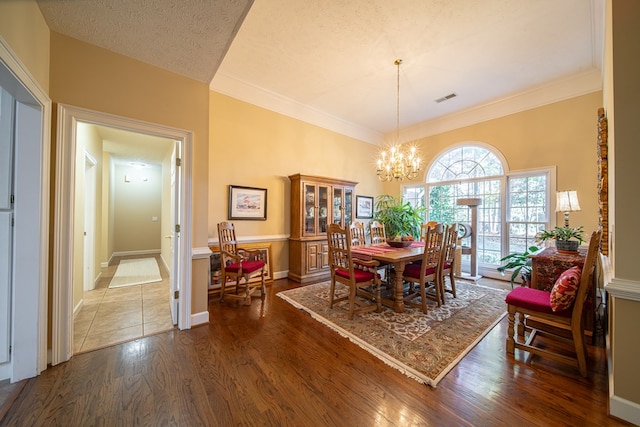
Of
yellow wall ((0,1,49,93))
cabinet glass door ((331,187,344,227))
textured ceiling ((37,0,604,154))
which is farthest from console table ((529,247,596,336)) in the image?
yellow wall ((0,1,49,93))

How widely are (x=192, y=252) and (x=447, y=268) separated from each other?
331 centimetres

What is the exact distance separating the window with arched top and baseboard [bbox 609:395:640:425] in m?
3.42

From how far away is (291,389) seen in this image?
5.32ft

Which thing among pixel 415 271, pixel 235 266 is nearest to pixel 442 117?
pixel 415 271

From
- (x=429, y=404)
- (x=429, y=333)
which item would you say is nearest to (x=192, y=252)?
(x=429, y=404)

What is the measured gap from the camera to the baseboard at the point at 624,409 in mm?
1348

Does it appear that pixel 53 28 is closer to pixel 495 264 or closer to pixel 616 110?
pixel 616 110

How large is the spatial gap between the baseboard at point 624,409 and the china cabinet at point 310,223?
341 cm

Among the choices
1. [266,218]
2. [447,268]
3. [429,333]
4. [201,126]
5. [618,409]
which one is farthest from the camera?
[266,218]

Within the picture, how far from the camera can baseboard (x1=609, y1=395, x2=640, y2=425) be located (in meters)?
1.35

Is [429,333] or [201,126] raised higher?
[201,126]

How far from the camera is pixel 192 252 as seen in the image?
2.49 m

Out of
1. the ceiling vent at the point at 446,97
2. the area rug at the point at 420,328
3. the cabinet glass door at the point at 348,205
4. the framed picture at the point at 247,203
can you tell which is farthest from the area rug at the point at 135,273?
the ceiling vent at the point at 446,97

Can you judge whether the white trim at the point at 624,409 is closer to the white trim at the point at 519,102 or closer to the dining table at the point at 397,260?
the dining table at the point at 397,260
